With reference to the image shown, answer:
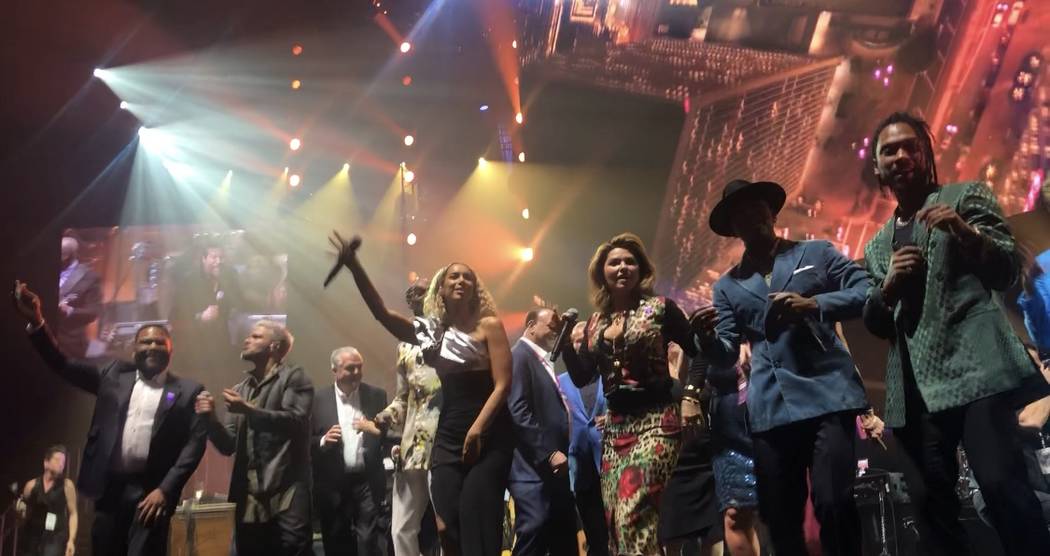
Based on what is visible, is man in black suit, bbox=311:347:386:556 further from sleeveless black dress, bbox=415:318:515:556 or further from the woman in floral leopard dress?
the woman in floral leopard dress

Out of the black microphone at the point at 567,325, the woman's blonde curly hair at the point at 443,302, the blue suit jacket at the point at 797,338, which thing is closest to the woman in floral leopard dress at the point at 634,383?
the black microphone at the point at 567,325

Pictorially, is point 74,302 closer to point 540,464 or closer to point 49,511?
point 49,511

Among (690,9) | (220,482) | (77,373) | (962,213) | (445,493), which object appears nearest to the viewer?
(962,213)

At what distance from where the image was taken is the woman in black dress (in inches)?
138

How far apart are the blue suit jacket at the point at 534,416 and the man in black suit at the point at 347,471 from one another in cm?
164

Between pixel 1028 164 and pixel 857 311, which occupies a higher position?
pixel 1028 164

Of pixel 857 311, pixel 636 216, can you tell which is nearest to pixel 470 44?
pixel 636 216

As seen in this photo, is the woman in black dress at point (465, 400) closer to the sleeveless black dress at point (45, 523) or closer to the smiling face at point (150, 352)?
the smiling face at point (150, 352)

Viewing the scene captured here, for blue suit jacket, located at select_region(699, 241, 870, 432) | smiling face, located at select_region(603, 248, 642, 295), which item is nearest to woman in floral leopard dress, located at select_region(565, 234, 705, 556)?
smiling face, located at select_region(603, 248, 642, 295)

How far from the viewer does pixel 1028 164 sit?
257 inches

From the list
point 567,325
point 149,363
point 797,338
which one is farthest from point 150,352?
point 797,338

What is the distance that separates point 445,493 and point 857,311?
2.09 m

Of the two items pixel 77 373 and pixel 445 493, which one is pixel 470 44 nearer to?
pixel 77 373

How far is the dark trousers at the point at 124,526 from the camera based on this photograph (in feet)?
14.4
